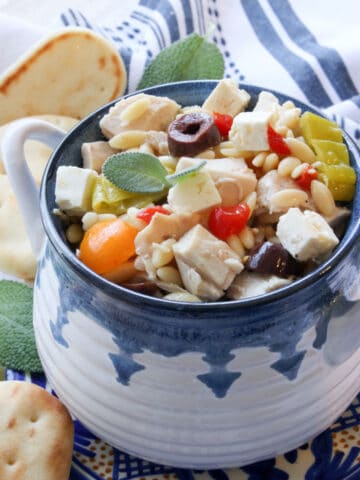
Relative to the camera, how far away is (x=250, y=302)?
3.20 feet

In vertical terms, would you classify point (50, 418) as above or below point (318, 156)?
below

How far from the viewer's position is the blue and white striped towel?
1996 mm

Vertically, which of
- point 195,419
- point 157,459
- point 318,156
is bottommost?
point 157,459

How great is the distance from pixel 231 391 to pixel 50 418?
1.14 ft

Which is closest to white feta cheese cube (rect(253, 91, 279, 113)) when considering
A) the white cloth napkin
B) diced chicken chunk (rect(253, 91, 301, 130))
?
diced chicken chunk (rect(253, 91, 301, 130))

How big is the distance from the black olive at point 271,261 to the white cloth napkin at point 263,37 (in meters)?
0.80

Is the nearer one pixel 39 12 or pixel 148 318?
pixel 148 318

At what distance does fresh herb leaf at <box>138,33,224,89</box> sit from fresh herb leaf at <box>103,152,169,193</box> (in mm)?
707

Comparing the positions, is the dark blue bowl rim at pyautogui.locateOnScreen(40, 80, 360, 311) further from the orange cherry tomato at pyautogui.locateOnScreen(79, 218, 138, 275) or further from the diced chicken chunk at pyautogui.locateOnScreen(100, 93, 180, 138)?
the diced chicken chunk at pyautogui.locateOnScreen(100, 93, 180, 138)

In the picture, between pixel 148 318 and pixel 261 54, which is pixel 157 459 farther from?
pixel 261 54

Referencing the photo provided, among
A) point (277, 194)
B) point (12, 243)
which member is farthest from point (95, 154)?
point (12, 243)

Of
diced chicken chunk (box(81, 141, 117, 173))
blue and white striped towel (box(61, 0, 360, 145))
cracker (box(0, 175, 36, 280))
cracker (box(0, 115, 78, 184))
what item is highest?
diced chicken chunk (box(81, 141, 117, 173))

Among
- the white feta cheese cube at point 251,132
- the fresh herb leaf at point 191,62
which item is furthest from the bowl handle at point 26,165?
the fresh herb leaf at point 191,62

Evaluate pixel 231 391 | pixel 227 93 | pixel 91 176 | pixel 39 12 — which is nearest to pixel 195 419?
pixel 231 391
